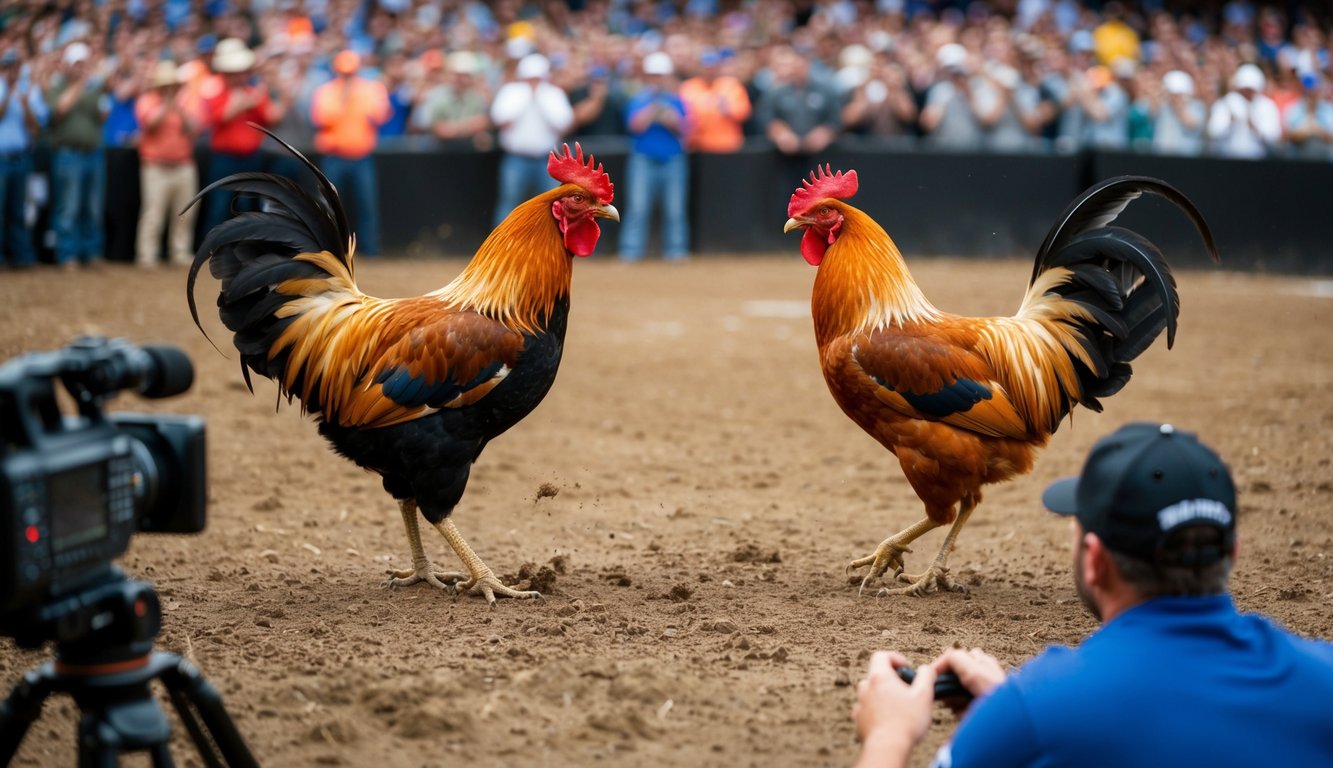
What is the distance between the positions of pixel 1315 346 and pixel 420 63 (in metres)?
11.4

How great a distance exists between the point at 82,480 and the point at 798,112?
53.1 ft

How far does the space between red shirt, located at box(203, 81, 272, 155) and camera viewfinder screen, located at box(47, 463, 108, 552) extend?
44.1ft

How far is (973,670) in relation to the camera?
9.53 feet

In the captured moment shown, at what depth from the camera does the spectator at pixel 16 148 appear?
13.8 meters

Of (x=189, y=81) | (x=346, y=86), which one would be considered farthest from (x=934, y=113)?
(x=189, y=81)

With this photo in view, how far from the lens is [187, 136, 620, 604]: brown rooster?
5539mm

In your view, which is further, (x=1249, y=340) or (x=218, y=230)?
(x=1249, y=340)

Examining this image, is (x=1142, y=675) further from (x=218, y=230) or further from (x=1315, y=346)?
(x=1315, y=346)

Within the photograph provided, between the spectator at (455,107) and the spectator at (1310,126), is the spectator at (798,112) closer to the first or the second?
the spectator at (455,107)

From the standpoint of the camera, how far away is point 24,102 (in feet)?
46.0

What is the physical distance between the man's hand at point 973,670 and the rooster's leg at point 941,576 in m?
3.03

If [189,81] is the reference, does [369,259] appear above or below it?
below

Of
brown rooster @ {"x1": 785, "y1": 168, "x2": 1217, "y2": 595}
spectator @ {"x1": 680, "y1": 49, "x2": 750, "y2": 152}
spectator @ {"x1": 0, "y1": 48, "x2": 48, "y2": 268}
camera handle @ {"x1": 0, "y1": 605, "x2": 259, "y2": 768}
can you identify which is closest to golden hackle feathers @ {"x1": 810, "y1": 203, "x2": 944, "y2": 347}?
brown rooster @ {"x1": 785, "y1": 168, "x2": 1217, "y2": 595}

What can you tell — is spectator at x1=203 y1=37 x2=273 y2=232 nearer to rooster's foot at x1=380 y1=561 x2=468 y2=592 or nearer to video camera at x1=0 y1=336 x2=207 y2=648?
rooster's foot at x1=380 y1=561 x2=468 y2=592
